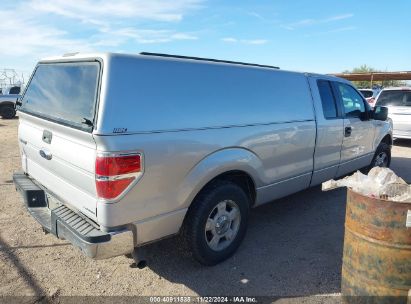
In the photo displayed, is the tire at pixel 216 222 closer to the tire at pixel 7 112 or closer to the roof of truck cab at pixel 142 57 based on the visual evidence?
the roof of truck cab at pixel 142 57

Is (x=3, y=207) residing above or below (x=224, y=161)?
below

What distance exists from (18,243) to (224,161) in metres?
2.53

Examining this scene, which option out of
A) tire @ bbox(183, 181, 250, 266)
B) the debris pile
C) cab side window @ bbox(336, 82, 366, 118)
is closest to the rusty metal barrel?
the debris pile

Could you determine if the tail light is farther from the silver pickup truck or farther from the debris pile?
the debris pile

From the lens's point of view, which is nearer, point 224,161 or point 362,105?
point 224,161

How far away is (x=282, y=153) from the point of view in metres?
4.14

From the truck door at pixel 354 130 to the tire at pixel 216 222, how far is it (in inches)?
91.3

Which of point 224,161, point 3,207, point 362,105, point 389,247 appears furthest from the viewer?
point 362,105

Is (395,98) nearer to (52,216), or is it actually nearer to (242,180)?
(242,180)

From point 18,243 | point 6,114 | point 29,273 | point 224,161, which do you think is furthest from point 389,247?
point 6,114

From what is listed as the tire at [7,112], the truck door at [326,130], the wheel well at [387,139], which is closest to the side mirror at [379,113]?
the wheel well at [387,139]

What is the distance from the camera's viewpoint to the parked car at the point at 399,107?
10.6m

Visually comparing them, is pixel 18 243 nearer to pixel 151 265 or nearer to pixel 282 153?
pixel 151 265

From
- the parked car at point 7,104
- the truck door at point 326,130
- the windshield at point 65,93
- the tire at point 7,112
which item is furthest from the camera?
the tire at point 7,112
